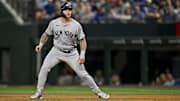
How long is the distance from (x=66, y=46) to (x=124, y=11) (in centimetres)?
1215

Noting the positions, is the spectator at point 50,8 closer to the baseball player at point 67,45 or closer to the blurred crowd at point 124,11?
the blurred crowd at point 124,11

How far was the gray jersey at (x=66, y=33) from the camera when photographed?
1125 centimetres

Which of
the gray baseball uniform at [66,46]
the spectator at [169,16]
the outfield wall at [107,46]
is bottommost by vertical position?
the outfield wall at [107,46]

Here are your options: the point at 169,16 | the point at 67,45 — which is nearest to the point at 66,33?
the point at 67,45

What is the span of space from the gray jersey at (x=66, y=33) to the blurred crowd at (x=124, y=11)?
38.9 ft

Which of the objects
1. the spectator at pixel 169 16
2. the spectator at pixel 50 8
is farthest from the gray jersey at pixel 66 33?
the spectator at pixel 50 8

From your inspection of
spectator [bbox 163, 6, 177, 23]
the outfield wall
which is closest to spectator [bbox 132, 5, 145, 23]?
the outfield wall

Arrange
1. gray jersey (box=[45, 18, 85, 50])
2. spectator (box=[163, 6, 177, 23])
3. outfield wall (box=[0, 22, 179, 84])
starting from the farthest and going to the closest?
1. outfield wall (box=[0, 22, 179, 84])
2. spectator (box=[163, 6, 177, 23])
3. gray jersey (box=[45, 18, 85, 50])

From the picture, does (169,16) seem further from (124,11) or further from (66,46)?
(66,46)

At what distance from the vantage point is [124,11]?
2325cm

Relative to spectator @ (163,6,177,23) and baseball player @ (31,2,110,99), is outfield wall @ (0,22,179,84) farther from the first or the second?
baseball player @ (31,2,110,99)

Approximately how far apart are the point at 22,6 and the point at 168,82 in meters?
6.96

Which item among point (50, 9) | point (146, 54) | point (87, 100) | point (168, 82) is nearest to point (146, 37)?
point (146, 54)

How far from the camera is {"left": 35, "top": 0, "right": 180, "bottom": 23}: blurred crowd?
23.1 m
